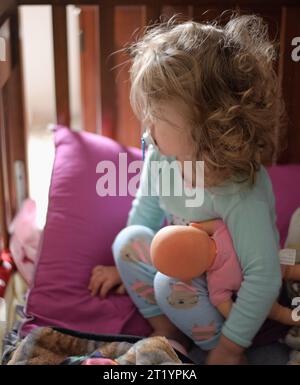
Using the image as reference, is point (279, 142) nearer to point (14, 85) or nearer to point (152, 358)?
point (152, 358)

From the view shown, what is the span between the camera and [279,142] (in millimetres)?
998

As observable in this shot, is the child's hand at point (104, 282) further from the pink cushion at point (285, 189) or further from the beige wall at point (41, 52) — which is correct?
the beige wall at point (41, 52)

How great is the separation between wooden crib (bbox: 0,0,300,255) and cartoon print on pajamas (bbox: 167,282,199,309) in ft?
0.81

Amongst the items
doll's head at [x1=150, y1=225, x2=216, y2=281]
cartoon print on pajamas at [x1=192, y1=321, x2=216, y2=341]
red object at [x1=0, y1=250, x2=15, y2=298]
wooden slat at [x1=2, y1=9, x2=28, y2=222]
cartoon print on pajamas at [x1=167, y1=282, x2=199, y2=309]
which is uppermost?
wooden slat at [x1=2, y1=9, x2=28, y2=222]

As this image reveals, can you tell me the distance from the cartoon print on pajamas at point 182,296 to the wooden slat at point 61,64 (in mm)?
449

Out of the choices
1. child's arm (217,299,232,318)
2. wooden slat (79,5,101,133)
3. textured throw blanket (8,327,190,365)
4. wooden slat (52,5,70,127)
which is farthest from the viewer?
wooden slat (79,5,101,133)

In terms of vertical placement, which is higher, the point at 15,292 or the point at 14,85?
the point at 14,85

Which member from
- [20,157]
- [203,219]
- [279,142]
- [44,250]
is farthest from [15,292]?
[279,142]

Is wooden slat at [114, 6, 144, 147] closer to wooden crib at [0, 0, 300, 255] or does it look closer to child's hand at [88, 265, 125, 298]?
wooden crib at [0, 0, 300, 255]

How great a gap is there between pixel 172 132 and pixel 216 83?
8cm

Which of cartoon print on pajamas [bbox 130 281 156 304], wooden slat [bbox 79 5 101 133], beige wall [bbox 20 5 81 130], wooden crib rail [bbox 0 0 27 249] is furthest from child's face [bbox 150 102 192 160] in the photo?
beige wall [bbox 20 5 81 130]

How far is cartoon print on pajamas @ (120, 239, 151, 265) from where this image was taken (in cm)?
96

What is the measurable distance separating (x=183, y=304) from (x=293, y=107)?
32cm

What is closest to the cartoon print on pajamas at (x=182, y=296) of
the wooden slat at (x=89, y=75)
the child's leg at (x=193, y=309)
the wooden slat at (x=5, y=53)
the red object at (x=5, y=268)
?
the child's leg at (x=193, y=309)
